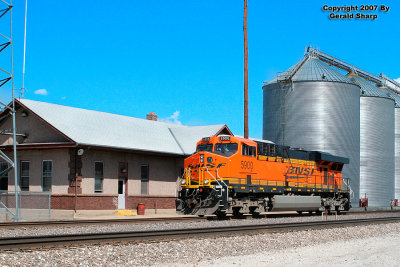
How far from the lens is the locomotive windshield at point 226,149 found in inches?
955

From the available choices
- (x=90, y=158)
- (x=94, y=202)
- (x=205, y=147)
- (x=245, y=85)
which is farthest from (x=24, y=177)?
(x=245, y=85)

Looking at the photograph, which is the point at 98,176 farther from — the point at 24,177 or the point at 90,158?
the point at 24,177

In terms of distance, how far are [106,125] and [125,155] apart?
262cm

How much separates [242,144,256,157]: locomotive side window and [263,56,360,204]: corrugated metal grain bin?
17.6 metres

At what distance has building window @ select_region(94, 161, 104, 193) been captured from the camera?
1147 inches

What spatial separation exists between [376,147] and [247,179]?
28.3m

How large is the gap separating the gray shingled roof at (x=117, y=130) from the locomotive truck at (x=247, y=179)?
256 inches

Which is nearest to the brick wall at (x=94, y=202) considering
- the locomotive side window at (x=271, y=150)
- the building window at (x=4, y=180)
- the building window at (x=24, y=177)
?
the building window at (x=24, y=177)

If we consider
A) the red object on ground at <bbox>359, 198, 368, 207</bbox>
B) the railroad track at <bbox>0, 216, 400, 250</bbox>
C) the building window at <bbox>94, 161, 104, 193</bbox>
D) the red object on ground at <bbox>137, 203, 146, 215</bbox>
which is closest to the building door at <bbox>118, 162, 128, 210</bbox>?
the red object on ground at <bbox>137, 203, 146, 215</bbox>

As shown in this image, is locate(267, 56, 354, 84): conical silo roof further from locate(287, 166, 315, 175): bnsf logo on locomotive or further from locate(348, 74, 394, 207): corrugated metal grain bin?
locate(287, 166, 315, 175): bnsf logo on locomotive

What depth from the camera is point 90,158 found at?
2873 cm

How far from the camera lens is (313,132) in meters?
42.2

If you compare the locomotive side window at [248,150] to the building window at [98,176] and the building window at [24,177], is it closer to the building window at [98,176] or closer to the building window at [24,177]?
the building window at [98,176]

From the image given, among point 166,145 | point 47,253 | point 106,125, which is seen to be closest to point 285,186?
point 166,145
